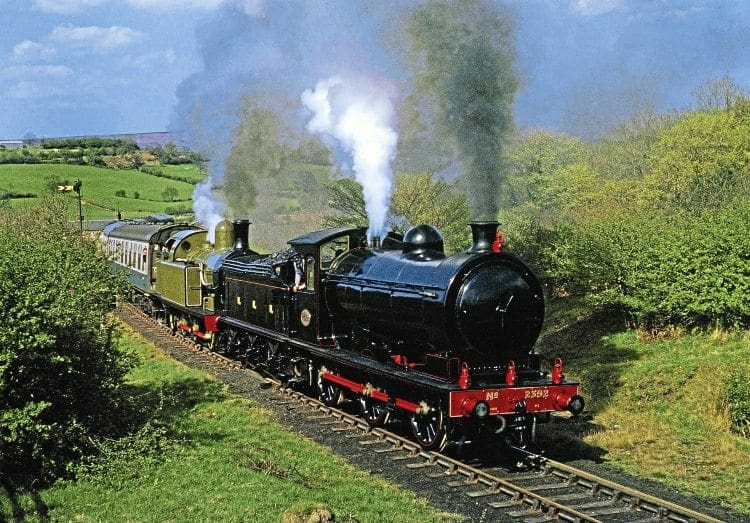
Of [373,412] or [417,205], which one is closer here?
[373,412]

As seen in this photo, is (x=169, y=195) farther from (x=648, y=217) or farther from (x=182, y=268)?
(x=648, y=217)

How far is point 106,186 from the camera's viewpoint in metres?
75.2

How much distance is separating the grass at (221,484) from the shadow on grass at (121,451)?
2cm

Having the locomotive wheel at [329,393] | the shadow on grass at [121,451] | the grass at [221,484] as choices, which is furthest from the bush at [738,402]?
the shadow on grass at [121,451]

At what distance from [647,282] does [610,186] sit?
40.0 ft

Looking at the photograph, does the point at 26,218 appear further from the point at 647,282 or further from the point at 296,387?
the point at 647,282

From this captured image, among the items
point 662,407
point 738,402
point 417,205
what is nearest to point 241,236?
point 417,205

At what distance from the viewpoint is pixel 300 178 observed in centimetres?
4491

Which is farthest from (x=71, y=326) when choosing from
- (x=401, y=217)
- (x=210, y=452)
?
(x=401, y=217)

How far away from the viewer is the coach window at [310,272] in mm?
15016

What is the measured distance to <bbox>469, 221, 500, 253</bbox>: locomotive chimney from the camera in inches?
451

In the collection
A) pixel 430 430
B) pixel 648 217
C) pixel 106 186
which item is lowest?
pixel 430 430

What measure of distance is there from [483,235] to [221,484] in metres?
5.02

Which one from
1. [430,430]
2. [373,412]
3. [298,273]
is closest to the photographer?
[430,430]
